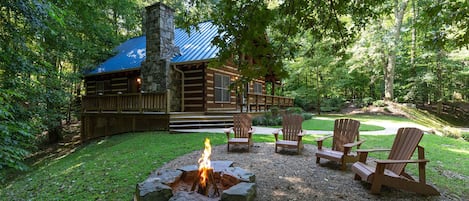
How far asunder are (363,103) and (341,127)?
19.6 metres

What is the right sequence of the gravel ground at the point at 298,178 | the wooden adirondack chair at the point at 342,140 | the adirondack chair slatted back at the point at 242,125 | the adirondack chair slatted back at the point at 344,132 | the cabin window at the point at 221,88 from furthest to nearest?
the cabin window at the point at 221,88 < the adirondack chair slatted back at the point at 242,125 < the adirondack chair slatted back at the point at 344,132 < the wooden adirondack chair at the point at 342,140 < the gravel ground at the point at 298,178

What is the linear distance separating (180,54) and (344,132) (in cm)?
887

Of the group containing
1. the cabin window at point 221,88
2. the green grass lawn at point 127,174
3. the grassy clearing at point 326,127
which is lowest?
the green grass lawn at point 127,174

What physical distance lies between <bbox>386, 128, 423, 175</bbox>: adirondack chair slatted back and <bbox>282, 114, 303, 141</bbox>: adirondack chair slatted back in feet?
8.46

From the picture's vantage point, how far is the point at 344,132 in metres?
5.09

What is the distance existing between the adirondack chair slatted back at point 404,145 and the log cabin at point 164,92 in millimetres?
7309

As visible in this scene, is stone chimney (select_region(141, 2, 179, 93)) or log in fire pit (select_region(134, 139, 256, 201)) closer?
log in fire pit (select_region(134, 139, 256, 201))

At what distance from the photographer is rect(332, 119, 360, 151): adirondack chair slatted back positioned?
4988mm

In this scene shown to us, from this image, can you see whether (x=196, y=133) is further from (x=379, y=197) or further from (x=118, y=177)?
(x=379, y=197)

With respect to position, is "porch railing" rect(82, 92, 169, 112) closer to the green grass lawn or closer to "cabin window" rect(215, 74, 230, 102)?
the green grass lawn

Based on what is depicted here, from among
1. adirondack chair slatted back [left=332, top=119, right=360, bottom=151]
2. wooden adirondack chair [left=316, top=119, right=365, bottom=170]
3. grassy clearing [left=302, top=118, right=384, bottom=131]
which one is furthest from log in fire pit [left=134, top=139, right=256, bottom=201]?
grassy clearing [left=302, top=118, right=384, bottom=131]

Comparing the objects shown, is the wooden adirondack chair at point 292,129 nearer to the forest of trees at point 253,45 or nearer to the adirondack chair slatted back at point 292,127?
the adirondack chair slatted back at point 292,127

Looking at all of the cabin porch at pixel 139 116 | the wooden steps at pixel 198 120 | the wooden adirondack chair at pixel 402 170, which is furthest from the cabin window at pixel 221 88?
the wooden adirondack chair at pixel 402 170

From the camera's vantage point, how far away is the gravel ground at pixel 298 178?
3.42 m
